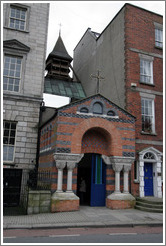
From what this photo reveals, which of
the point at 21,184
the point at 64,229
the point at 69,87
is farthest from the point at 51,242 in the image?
the point at 69,87

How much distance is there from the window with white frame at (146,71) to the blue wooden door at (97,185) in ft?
25.7

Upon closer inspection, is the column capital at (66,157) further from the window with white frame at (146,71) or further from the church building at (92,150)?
the window with white frame at (146,71)

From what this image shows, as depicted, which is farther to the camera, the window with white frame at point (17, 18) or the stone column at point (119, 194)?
the window with white frame at point (17, 18)

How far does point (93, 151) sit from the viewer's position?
515 inches

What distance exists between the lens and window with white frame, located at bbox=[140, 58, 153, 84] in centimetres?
1705

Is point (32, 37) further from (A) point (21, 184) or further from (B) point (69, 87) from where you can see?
(A) point (21, 184)

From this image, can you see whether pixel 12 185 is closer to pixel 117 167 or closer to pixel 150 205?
pixel 117 167

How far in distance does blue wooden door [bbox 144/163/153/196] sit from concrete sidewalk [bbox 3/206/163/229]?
3.45 meters

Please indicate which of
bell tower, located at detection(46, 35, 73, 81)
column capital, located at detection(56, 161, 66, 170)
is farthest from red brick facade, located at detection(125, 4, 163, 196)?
bell tower, located at detection(46, 35, 73, 81)

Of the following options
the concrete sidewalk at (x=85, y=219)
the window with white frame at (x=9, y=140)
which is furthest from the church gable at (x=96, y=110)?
the window with white frame at (x=9, y=140)

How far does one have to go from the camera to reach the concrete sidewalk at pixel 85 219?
877 cm

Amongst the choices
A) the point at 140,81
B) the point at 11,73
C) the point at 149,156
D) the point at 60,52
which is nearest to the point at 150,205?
the point at 149,156

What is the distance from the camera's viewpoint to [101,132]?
13.4 meters

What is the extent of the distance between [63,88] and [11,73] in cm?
615
